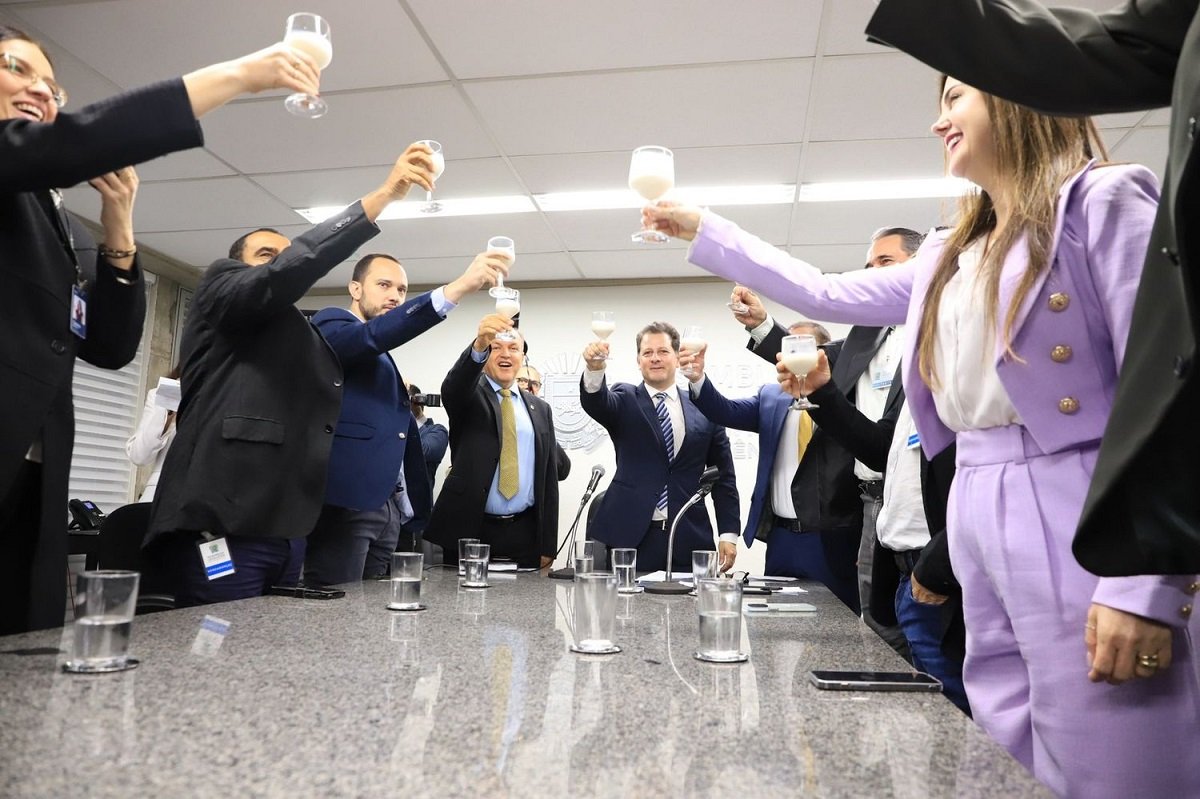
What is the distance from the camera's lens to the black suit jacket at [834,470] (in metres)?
2.55

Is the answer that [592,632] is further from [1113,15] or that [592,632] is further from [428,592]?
[1113,15]

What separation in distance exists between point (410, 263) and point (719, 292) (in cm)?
230

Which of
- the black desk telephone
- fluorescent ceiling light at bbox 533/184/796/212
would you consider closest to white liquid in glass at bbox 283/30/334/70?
fluorescent ceiling light at bbox 533/184/796/212

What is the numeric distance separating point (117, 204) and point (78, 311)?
21 cm

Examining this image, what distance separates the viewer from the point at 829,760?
66 centimetres

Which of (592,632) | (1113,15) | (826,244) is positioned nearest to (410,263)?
(826,244)

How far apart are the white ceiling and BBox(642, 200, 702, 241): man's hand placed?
1.79 meters

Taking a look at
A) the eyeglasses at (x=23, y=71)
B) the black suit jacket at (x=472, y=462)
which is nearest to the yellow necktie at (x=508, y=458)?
the black suit jacket at (x=472, y=462)

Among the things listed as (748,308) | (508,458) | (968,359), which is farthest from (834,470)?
(968,359)

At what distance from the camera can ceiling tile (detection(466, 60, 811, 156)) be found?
341 cm

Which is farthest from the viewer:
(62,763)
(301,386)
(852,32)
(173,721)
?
(852,32)

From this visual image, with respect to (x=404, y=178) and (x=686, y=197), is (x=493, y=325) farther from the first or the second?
(x=686, y=197)

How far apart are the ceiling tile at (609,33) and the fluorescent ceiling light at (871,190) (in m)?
1.38

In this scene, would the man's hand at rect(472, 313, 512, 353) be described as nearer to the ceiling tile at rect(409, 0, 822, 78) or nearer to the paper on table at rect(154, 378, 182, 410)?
the ceiling tile at rect(409, 0, 822, 78)
